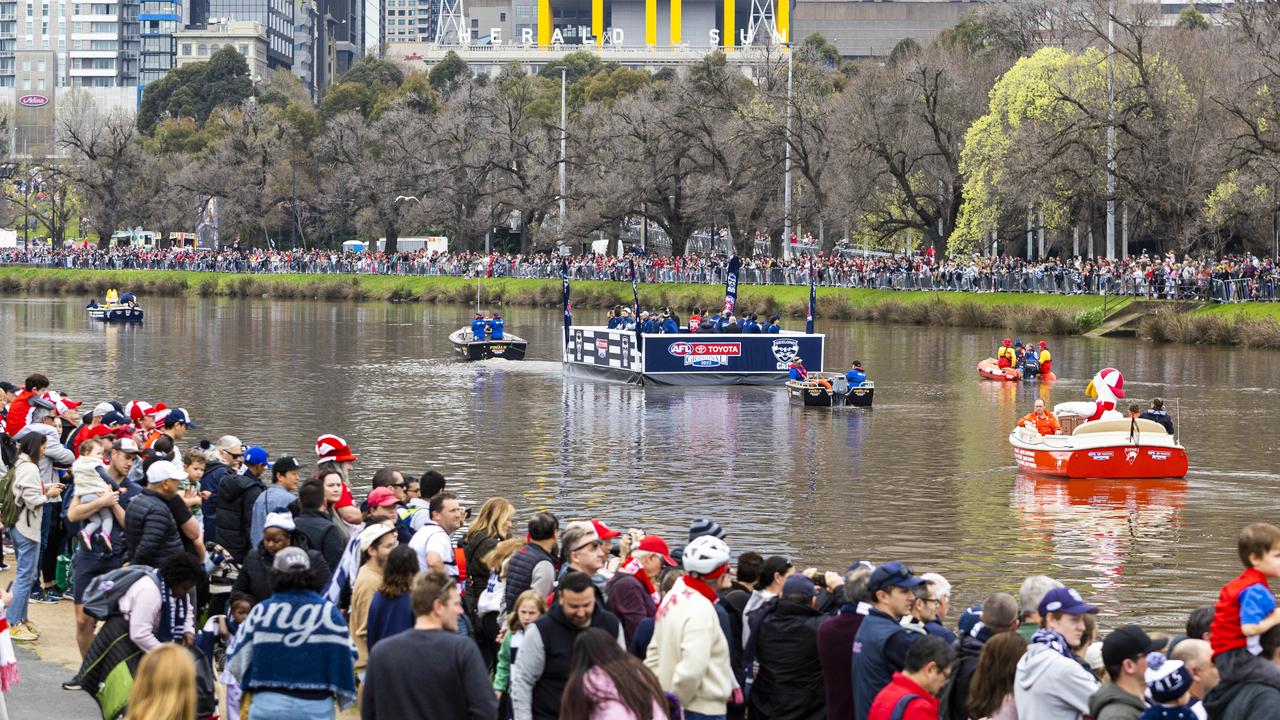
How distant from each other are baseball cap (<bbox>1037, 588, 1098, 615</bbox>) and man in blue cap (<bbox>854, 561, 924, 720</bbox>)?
74 centimetres

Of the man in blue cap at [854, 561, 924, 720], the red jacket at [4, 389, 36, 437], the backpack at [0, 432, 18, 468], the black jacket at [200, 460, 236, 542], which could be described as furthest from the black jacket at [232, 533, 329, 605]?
the red jacket at [4, 389, 36, 437]

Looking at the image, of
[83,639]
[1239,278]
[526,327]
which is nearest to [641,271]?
[526,327]

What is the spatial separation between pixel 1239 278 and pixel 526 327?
31784 mm

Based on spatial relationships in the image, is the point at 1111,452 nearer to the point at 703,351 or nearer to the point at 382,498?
the point at 703,351

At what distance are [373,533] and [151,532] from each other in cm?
201

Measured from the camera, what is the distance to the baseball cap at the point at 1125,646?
888 centimetres

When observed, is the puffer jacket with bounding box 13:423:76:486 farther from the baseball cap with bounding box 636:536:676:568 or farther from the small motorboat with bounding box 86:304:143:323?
the small motorboat with bounding box 86:304:143:323

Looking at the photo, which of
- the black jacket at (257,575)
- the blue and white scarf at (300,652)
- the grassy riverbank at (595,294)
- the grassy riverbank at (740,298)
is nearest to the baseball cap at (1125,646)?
the blue and white scarf at (300,652)

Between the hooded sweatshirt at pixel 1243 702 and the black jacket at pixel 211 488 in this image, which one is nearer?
the hooded sweatshirt at pixel 1243 702

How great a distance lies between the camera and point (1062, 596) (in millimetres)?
9633

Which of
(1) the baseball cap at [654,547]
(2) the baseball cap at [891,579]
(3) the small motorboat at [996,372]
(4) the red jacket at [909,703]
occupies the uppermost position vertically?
(2) the baseball cap at [891,579]

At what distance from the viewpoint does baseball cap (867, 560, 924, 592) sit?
9992mm

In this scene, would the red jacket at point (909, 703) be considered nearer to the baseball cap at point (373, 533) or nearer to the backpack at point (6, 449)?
the baseball cap at point (373, 533)

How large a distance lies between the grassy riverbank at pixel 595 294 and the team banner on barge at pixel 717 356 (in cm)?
2373
